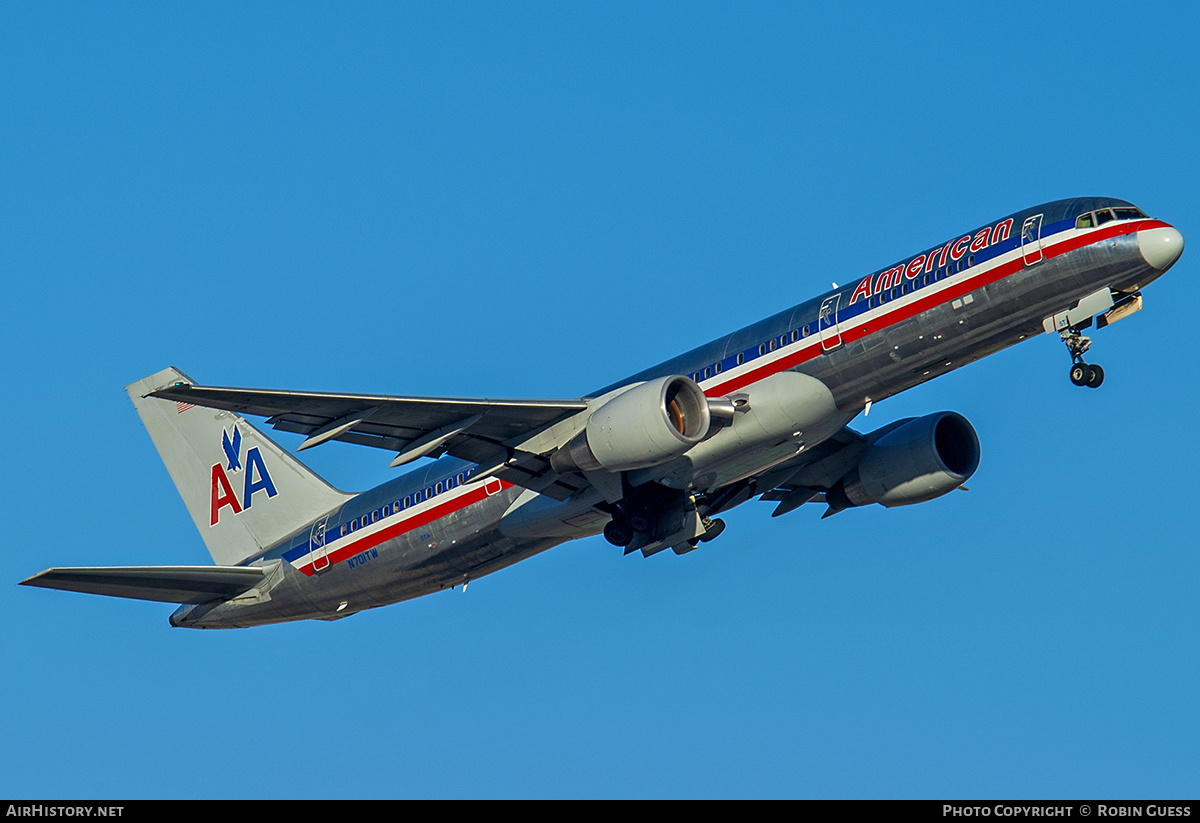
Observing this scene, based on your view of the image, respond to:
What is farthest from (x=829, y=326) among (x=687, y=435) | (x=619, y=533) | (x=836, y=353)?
(x=619, y=533)

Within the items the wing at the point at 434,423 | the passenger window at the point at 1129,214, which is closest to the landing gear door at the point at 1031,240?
the passenger window at the point at 1129,214

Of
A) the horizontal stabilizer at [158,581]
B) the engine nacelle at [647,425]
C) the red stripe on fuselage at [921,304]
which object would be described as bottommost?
the horizontal stabilizer at [158,581]

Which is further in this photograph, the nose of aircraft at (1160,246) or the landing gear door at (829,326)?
the landing gear door at (829,326)

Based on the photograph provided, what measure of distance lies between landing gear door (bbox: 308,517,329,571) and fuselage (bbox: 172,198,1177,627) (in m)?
0.04

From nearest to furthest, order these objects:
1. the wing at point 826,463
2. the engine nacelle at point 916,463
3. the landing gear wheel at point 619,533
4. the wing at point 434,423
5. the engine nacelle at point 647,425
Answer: the wing at point 434,423, the engine nacelle at point 647,425, the landing gear wheel at point 619,533, the engine nacelle at point 916,463, the wing at point 826,463

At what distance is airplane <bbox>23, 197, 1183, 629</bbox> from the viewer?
1153 inches

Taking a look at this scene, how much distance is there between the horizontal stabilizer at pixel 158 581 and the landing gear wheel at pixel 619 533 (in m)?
9.74

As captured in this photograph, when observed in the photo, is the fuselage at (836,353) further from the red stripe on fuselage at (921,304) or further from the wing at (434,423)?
the wing at (434,423)

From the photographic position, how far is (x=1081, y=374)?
1165 inches

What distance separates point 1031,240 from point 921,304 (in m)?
2.52

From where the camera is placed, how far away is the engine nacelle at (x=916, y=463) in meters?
36.6

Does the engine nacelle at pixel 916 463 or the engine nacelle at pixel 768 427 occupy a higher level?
the engine nacelle at pixel 916 463

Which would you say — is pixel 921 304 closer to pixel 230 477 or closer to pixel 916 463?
pixel 916 463
